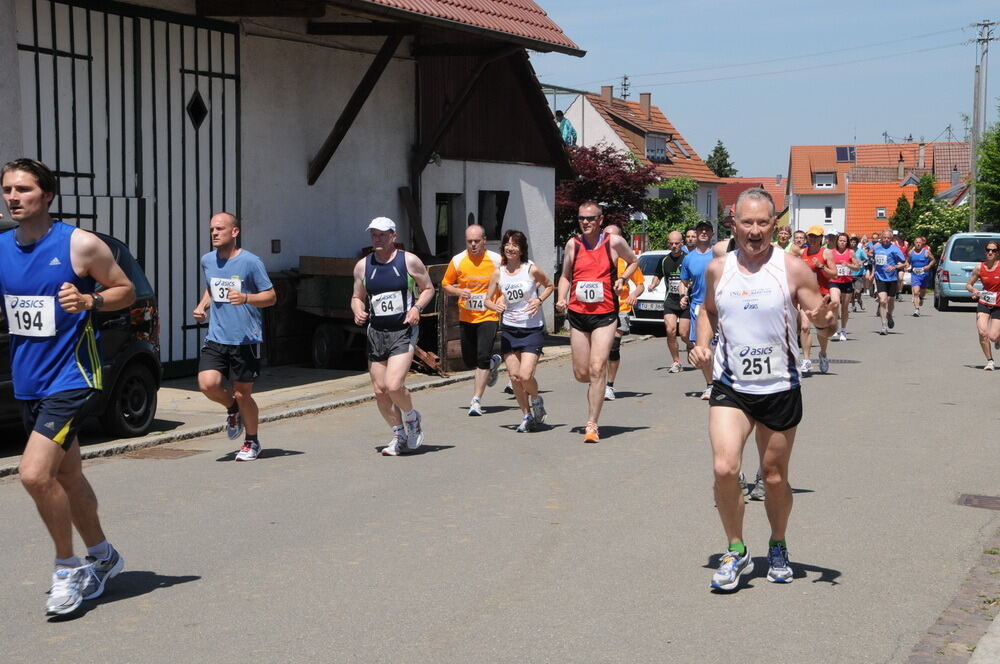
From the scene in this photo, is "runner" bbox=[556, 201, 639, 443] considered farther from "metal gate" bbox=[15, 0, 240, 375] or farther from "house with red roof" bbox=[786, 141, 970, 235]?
"house with red roof" bbox=[786, 141, 970, 235]

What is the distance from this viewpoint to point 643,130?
244 ft

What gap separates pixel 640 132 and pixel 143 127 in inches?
2396

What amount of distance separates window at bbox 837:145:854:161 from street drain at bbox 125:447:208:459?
118 meters

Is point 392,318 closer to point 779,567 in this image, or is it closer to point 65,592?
point 779,567

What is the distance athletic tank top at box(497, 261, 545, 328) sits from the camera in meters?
11.9

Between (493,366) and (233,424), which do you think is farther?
(493,366)

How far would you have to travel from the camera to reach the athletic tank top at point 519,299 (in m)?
11.9

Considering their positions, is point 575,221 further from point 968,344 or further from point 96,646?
point 96,646

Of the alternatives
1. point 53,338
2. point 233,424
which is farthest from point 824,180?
point 53,338

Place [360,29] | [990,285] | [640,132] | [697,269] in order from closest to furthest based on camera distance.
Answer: [697,269]
[990,285]
[360,29]
[640,132]

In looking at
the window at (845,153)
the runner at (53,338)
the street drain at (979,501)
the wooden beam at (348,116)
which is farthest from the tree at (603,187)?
the window at (845,153)

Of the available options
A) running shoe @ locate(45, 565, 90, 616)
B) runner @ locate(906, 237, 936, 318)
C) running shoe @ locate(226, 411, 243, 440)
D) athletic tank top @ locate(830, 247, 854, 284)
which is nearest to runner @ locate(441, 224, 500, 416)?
running shoe @ locate(226, 411, 243, 440)

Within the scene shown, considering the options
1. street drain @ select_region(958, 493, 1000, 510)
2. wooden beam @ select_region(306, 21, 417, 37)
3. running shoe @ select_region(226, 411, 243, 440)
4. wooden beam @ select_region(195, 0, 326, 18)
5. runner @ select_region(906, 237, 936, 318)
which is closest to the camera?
street drain @ select_region(958, 493, 1000, 510)

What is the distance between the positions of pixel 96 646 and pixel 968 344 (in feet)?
63.4
